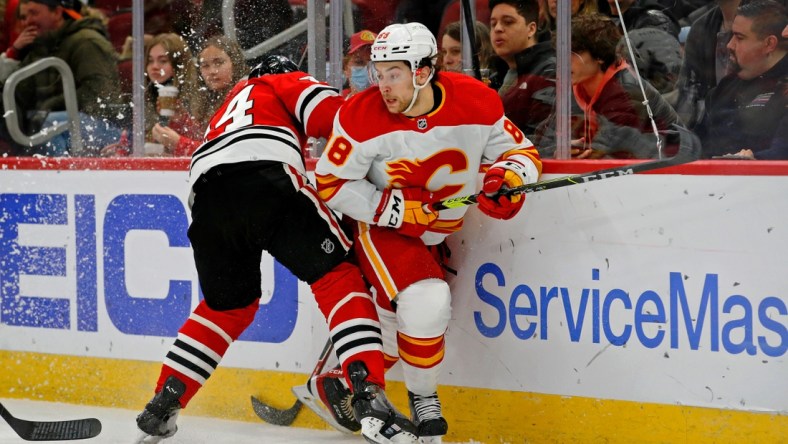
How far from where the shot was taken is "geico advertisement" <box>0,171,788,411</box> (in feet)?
9.20

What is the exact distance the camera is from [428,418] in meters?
3.01

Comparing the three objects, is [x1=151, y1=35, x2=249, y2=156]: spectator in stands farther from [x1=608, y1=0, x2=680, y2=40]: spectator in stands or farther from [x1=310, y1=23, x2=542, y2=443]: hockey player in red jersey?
[x1=608, y1=0, x2=680, y2=40]: spectator in stands

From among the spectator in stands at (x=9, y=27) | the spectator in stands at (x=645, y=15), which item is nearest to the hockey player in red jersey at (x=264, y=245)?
the spectator in stands at (x=645, y=15)

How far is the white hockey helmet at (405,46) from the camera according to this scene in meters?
2.88

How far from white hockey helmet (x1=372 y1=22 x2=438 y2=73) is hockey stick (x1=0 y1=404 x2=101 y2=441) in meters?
1.28

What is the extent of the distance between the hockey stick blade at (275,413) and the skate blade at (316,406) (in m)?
0.09

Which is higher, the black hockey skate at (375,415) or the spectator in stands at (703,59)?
the spectator in stands at (703,59)

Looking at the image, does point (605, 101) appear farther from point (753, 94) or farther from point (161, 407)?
point (161, 407)

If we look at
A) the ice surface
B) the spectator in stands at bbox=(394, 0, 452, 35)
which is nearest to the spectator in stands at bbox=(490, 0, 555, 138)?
the spectator in stands at bbox=(394, 0, 452, 35)

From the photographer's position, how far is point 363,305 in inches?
116

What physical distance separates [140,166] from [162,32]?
419mm

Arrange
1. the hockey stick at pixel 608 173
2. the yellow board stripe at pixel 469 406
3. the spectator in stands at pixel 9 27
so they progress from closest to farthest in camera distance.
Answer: the hockey stick at pixel 608 173
the yellow board stripe at pixel 469 406
the spectator in stands at pixel 9 27

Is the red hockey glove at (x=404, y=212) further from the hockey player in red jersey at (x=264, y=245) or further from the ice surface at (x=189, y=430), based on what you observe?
the ice surface at (x=189, y=430)

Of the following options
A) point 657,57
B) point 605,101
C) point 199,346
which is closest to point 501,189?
point 605,101
